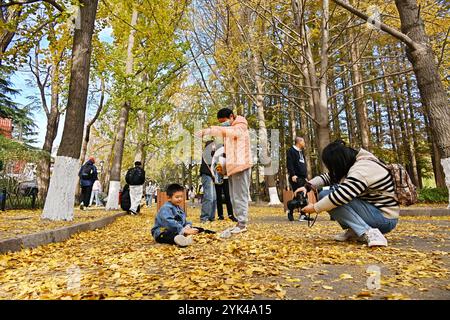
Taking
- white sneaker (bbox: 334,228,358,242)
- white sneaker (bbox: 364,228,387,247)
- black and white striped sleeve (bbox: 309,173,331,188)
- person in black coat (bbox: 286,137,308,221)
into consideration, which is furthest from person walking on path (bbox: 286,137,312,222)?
white sneaker (bbox: 364,228,387,247)

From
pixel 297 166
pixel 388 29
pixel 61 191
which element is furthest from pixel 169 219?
pixel 388 29

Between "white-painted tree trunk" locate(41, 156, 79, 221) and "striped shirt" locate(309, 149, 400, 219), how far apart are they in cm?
519

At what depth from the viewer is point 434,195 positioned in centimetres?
1465

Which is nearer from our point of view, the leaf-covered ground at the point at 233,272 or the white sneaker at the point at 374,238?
the leaf-covered ground at the point at 233,272

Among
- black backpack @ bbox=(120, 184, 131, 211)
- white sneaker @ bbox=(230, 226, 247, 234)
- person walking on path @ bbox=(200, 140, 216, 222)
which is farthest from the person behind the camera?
black backpack @ bbox=(120, 184, 131, 211)

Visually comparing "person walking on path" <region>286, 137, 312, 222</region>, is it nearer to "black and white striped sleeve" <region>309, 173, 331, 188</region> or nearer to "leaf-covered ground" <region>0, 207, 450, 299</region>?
"black and white striped sleeve" <region>309, 173, 331, 188</region>

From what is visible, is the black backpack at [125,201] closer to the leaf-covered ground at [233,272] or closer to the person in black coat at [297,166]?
the person in black coat at [297,166]

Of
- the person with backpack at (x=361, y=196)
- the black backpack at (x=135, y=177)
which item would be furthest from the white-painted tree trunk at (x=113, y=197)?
the person with backpack at (x=361, y=196)

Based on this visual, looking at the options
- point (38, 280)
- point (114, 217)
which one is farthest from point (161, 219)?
point (114, 217)

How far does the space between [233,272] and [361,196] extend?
178cm

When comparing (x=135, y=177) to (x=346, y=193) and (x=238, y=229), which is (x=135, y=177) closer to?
(x=238, y=229)

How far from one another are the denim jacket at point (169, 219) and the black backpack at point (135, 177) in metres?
6.29

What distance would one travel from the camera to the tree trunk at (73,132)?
619 cm

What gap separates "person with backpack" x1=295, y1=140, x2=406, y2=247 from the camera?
312 centimetres
